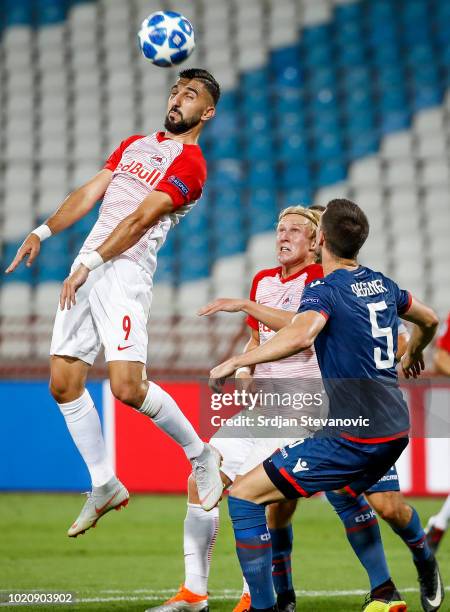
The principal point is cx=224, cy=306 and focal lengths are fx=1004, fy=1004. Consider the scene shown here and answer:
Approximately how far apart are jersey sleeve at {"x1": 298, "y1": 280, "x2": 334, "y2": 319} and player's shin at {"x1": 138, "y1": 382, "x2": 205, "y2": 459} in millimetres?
1098

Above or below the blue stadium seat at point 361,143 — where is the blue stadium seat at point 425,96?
above

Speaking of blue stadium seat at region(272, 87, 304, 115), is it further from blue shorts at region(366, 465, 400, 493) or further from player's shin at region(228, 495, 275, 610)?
player's shin at region(228, 495, 275, 610)

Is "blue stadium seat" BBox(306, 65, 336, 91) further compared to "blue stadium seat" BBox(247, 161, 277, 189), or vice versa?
"blue stadium seat" BBox(306, 65, 336, 91)

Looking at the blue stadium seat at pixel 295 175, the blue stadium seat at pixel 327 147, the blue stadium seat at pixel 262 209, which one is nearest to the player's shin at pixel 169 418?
Result: the blue stadium seat at pixel 262 209

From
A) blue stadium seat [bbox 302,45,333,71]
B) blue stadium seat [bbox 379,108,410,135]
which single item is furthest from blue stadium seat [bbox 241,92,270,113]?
blue stadium seat [bbox 379,108,410,135]

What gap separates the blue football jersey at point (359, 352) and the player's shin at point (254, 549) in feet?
1.95

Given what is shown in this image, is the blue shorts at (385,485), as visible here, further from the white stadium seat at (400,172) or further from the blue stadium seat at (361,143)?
the blue stadium seat at (361,143)

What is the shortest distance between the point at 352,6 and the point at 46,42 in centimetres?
506

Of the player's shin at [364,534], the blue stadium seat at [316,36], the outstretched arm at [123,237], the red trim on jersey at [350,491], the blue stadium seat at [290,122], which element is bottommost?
the player's shin at [364,534]

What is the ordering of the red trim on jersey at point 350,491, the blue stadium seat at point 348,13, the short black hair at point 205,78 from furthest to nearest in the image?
the blue stadium seat at point 348,13 → the short black hair at point 205,78 → the red trim on jersey at point 350,491

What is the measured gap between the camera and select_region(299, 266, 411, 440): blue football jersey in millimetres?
4578

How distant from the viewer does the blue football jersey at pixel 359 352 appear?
15.0 feet

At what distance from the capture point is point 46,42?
16.5 meters

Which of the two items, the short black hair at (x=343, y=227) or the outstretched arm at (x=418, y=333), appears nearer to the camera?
the short black hair at (x=343, y=227)
